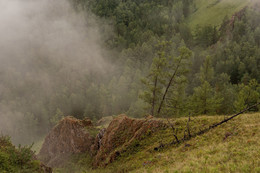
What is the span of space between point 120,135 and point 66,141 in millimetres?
13723

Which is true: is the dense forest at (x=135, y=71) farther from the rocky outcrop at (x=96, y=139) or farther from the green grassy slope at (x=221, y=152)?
the green grassy slope at (x=221, y=152)

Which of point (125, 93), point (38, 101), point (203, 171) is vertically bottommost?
point (203, 171)

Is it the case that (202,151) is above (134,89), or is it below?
below

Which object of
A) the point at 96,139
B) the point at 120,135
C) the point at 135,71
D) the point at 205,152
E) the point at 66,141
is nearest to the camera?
the point at 205,152

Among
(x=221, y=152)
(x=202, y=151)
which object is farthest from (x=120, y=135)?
(x=221, y=152)

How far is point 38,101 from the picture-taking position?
111 metres

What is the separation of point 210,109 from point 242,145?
90.2 feet

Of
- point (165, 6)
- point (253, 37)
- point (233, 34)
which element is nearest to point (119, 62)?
point (233, 34)

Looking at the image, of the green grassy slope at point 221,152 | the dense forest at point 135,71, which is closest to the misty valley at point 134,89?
the green grassy slope at point 221,152

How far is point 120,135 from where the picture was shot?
22250 mm

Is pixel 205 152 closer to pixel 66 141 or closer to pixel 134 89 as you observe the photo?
pixel 66 141

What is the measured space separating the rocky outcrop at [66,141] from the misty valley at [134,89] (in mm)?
181

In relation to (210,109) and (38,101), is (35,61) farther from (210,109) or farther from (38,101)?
(210,109)

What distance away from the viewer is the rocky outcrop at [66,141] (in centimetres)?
2940
